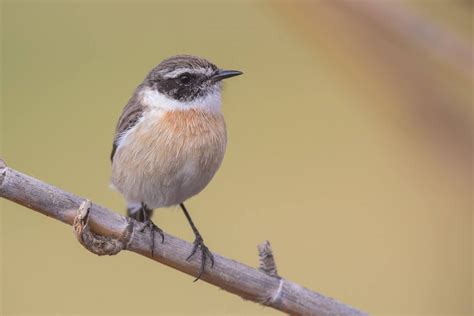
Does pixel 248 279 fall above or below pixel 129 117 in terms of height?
below

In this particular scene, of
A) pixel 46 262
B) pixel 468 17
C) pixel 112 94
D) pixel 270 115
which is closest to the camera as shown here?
pixel 468 17

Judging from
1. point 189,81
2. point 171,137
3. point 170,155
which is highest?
point 189,81

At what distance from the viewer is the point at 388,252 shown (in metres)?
6.91

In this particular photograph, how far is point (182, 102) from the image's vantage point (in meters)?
4.67

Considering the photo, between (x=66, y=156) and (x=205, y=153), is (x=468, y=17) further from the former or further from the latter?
(x=66, y=156)

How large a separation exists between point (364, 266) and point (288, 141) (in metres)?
1.55

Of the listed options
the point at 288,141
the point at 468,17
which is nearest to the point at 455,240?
the point at 468,17

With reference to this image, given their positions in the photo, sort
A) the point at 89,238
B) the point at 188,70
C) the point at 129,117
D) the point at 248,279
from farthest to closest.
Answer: the point at 129,117, the point at 188,70, the point at 248,279, the point at 89,238

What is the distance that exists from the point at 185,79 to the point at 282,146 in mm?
3120

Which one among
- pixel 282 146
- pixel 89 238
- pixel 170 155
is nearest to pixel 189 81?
pixel 170 155

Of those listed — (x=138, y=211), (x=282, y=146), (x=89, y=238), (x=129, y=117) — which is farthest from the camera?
(x=282, y=146)

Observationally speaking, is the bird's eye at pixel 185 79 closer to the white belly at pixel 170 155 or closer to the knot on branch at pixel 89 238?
the white belly at pixel 170 155

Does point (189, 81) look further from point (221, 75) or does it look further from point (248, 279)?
point (248, 279)

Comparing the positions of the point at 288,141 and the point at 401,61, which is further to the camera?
the point at 288,141
